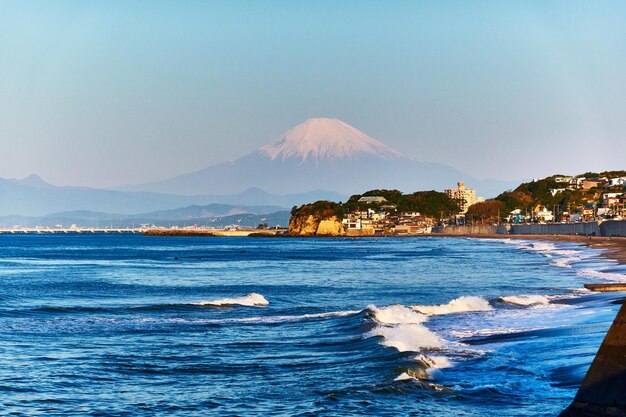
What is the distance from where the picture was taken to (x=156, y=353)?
24344 millimetres

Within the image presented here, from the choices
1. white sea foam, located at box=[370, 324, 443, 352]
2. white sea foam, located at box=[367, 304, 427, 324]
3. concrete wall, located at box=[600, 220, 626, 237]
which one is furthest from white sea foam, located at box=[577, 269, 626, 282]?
concrete wall, located at box=[600, 220, 626, 237]

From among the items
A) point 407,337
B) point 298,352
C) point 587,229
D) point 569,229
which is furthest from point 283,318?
point 569,229

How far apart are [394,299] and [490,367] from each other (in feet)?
76.0

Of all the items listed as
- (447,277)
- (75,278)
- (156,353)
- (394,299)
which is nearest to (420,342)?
(156,353)

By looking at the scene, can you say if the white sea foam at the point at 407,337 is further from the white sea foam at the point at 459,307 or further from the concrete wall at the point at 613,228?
the concrete wall at the point at 613,228

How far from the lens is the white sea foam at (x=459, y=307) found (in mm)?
35250

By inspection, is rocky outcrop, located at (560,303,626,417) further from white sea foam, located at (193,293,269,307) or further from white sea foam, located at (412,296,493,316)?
white sea foam, located at (193,293,269,307)

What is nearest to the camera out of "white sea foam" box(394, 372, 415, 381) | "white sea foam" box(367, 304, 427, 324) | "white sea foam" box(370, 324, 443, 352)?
"white sea foam" box(394, 372, 415, 381)

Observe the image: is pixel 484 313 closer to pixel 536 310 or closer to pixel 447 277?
pixel 536 310

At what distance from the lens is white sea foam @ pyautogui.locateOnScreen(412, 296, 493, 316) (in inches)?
1388

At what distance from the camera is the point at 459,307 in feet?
118

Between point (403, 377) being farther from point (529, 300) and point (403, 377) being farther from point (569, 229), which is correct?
point (569, 229)

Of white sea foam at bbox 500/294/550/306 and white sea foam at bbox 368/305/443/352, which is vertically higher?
white sea foam at bbox 500/294/550/306

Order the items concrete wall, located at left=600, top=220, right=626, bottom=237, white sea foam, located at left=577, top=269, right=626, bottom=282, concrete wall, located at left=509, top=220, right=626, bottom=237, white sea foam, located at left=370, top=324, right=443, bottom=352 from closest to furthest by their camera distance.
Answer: white sea foam, located at left=370, top=324, right=443, bottom=352
white sea foam, located at left=577, top=269, right=626, bottom=282
concrete wall, located at left=600, top=220, right=626, bottom=237
concrete wall, located at left=509, top=220, right=626, bottom=237
